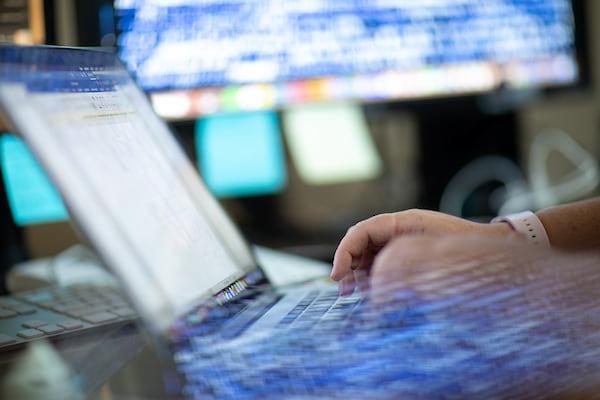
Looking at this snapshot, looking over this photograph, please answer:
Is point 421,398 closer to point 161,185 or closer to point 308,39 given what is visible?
point 161,185

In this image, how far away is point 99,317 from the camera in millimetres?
640

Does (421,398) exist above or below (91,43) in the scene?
below

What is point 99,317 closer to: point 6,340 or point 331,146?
point 6,340

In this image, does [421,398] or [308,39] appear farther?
[308,39]

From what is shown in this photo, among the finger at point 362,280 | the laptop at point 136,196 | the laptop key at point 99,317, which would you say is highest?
the laptop at point 136,196

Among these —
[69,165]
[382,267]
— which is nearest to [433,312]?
[382,267]

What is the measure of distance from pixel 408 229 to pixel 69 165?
0.31 meters

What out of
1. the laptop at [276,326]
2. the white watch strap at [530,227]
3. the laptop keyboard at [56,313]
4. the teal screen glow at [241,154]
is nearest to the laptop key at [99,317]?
the laptop keyboard at [56,313]

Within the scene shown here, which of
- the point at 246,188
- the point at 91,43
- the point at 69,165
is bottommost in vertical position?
the point at 246,188

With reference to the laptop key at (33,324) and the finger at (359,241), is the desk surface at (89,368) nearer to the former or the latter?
the laptop key at (33,324)

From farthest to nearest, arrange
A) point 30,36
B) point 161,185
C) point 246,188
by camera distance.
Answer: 1. point 246,188
2. point 30,36
3. point 161,185

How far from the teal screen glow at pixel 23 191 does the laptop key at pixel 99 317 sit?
0.35 meters

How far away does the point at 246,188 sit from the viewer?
1.29 metres

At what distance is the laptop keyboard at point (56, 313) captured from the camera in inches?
23.5
